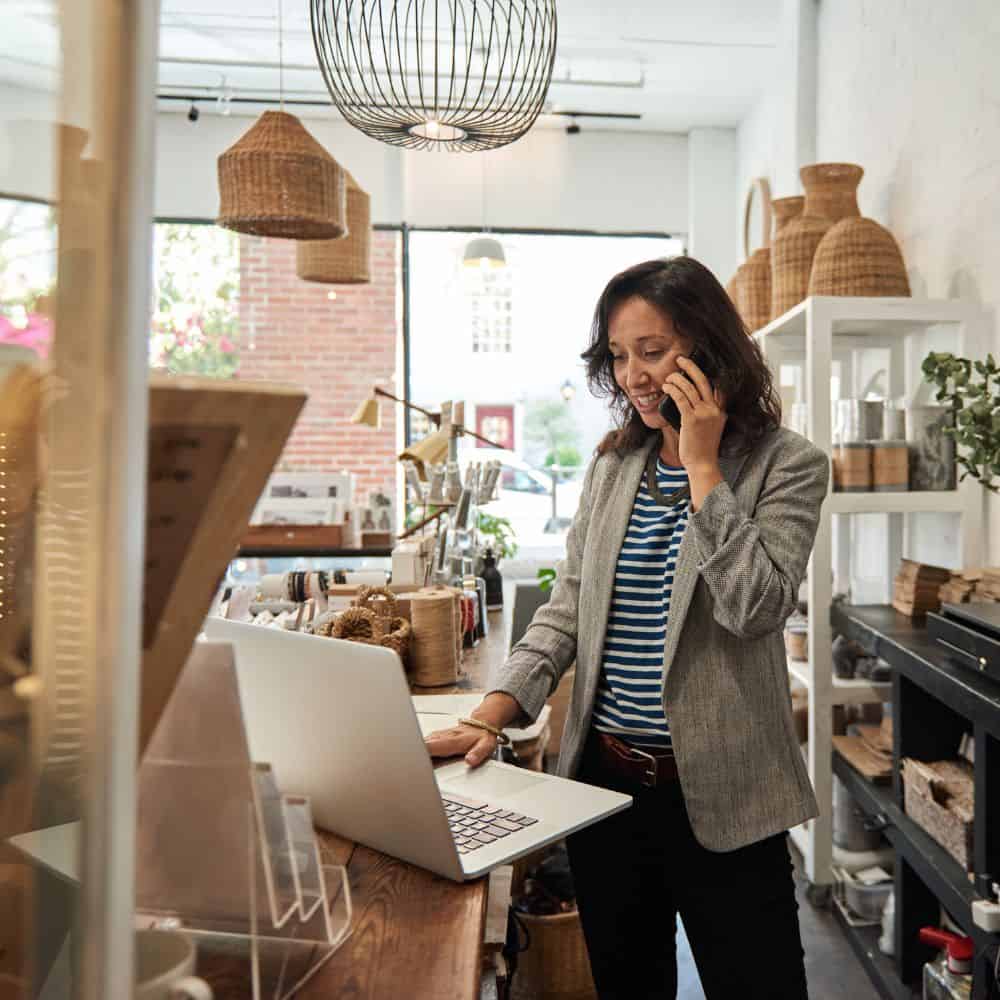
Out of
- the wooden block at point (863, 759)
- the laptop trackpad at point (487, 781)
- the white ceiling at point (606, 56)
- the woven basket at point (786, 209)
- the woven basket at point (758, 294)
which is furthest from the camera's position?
the white ceiling at point (606, 56)

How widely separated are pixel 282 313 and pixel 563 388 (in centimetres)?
181

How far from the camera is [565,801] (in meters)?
1.16

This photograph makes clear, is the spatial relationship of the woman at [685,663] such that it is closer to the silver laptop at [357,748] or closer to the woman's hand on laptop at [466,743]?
the woman's hand on laptop at [466,743]

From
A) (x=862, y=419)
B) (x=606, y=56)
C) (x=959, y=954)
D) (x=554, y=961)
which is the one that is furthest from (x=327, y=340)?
(x=959, y=954)

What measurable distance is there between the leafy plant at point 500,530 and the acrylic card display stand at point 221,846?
17.0 ft

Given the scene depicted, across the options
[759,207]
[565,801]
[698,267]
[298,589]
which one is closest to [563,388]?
[759,207]

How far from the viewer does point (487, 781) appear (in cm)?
125

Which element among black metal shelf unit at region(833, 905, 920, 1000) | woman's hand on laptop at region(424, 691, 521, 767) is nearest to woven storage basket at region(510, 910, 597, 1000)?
black metal shelf unit at region(833, 905, 920, 1000)

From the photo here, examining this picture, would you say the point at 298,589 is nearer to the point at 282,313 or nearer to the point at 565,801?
→ the point at 565,801

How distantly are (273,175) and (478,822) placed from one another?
2.63 metres

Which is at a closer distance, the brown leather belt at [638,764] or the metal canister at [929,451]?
the brown leather belt at [638,764]

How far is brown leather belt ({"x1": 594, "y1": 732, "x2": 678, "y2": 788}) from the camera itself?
150 centimetres

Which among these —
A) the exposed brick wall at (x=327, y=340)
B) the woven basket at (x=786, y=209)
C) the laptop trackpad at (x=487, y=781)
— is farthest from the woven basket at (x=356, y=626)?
the exposed brick wall at (x=327, y=340)

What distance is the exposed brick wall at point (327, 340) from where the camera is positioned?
624cm
